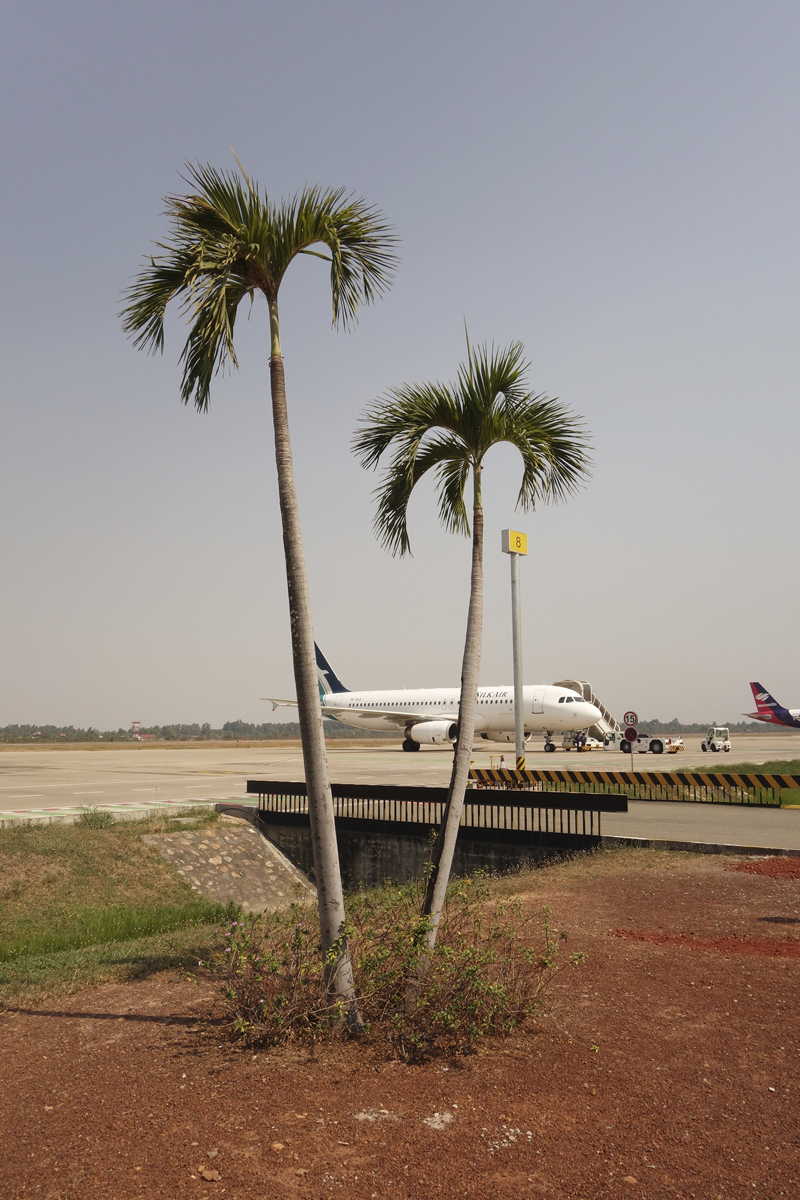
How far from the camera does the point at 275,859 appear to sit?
19484 mm

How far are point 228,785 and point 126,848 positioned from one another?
14.3 m

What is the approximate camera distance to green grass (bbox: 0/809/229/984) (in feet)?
41.7

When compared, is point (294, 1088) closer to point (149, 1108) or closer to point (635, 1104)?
point (149, 1108)

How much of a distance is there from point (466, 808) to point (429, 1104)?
14.2 metres

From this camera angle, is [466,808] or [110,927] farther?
[466,808]

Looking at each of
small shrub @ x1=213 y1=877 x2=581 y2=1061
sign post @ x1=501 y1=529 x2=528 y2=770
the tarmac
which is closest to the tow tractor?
the tarmac

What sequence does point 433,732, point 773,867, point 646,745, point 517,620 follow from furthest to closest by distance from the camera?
point 646,745 → point 433,732 → point 517,620 → point 773,867

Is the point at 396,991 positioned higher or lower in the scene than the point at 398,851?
higher

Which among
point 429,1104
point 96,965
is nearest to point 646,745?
point 96,965

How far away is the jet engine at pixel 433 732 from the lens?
1977 inches

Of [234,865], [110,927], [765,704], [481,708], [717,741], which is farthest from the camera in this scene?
[765,704]

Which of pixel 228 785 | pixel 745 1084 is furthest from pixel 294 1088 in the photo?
pixel 228 785

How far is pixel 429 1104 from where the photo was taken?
202 inches

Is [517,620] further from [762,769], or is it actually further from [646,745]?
[646,745]
